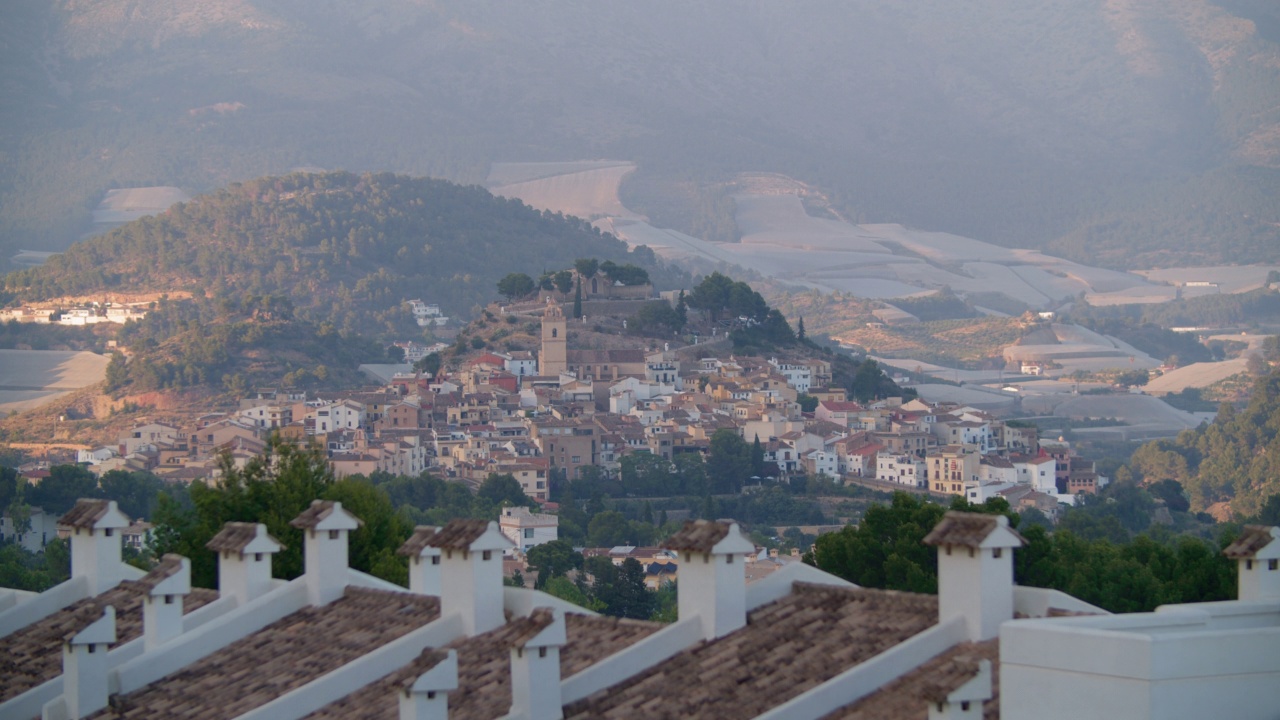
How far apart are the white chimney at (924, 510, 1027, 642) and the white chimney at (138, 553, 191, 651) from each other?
4607 millimetres

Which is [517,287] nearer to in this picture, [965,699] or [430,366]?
[430,366]

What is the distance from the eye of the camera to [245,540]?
12.1 metres

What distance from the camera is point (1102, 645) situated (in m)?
7.30

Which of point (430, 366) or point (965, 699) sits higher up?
point (430, 366)

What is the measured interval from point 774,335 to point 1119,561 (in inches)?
3080

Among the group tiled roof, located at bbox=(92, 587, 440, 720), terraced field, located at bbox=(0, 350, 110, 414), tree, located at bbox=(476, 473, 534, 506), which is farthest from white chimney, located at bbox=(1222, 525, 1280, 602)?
terraced field, located at bbox=(0, 350, 110, 414)

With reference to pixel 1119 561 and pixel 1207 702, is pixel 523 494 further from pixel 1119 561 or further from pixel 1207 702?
pixel 1207 702

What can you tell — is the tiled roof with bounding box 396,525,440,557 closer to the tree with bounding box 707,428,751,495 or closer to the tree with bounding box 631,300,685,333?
the tree with bounding box 707,428,751,495

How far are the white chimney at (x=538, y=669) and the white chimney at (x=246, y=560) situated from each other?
11.5ft

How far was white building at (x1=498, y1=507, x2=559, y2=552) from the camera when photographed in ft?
197

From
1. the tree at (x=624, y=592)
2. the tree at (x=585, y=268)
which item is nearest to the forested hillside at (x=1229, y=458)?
the tree at (x=585, y=268)

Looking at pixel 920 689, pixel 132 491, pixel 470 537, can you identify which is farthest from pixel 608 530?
pixel 920 689

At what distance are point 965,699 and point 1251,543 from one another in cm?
204

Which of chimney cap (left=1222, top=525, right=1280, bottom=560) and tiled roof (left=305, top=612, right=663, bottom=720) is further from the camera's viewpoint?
tiled roof (left=305, top=612, right=663, bottom=720)
